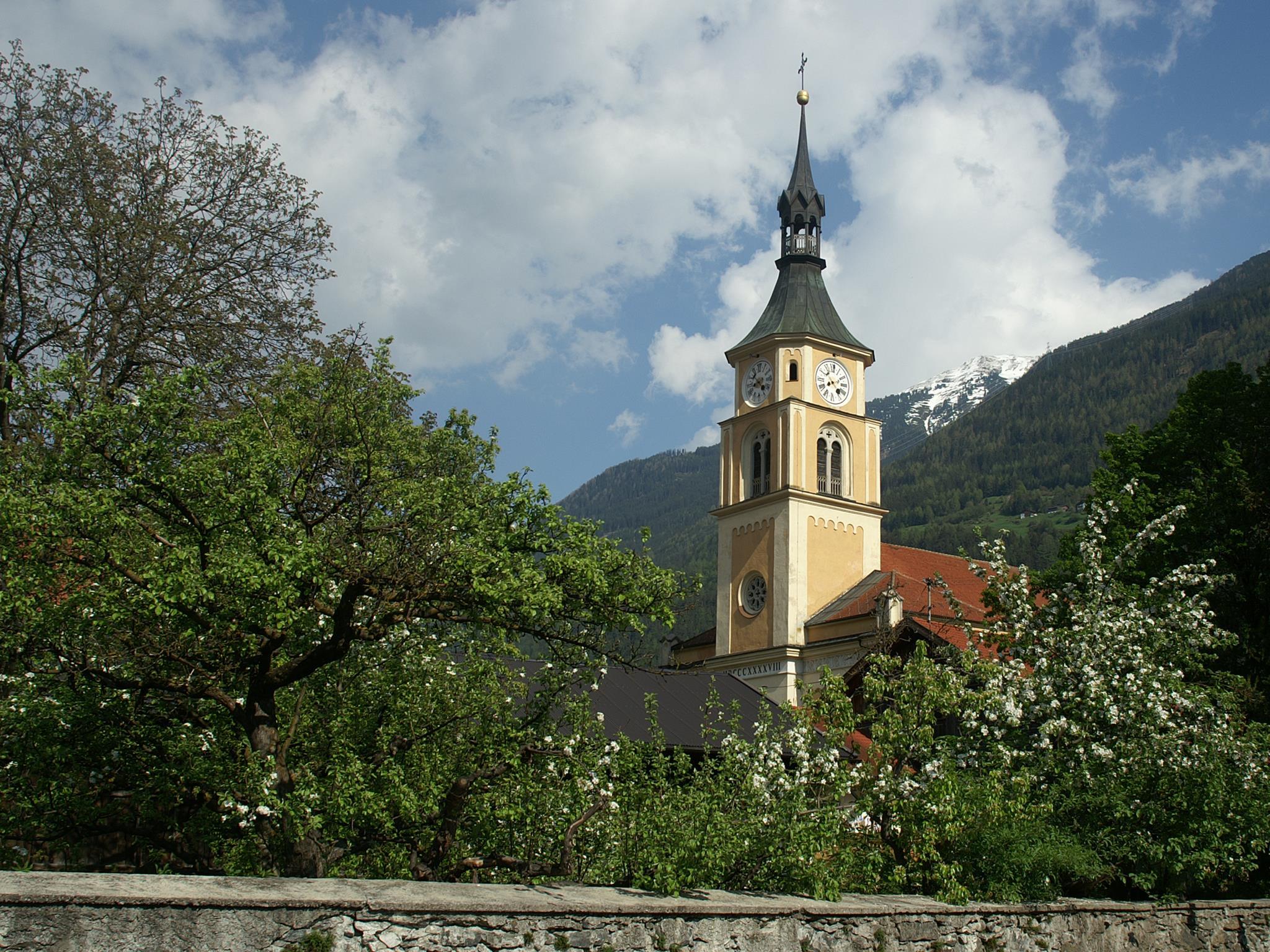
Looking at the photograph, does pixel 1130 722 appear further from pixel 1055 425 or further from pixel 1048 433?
pixel 1055 425

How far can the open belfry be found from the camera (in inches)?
1657

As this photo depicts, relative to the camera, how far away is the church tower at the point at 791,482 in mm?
42844

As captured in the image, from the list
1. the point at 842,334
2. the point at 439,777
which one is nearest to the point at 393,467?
the point at 439,777

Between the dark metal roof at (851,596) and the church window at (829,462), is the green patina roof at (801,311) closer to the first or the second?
the church window at (829,462)

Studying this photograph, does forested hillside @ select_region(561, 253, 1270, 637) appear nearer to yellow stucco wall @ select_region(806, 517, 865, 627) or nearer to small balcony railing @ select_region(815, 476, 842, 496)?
small balcony railing @ select_region(815, 476, 842, 496)

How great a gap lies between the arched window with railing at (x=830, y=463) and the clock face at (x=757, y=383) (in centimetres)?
269

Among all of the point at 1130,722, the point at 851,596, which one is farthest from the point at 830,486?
the point at 1130,722

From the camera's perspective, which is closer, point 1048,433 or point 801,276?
point 801,276

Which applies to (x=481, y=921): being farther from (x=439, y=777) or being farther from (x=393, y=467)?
(x=393, y=467)

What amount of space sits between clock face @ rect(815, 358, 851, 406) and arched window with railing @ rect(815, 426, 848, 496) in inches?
48.4

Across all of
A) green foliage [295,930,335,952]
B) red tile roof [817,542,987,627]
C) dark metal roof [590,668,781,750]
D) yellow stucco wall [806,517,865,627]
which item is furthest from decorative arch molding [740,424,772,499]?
green foliage [295,930,335,952]

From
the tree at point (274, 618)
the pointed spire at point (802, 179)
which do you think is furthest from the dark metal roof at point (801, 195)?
the tree at point (274, 618)

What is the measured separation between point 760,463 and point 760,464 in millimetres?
69

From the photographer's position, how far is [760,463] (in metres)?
45.6
